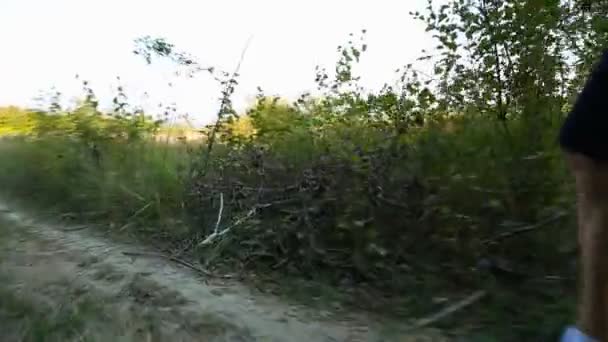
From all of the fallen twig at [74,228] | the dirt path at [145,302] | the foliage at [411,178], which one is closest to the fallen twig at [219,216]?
the foliage at [411,178]

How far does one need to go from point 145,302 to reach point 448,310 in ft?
5.78

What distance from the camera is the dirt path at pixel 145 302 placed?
3139 millimetres

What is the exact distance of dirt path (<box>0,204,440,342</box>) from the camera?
124 inches

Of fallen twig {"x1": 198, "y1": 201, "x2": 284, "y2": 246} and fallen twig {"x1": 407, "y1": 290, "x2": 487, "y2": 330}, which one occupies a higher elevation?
fallen twig {"x1": 198, "y1": 201, "x2": 284, "y2": 246}

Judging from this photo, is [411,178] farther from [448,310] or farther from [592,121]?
[592,121]

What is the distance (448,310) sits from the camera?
3.19 meters

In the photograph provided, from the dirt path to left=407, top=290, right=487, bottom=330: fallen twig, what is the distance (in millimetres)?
133

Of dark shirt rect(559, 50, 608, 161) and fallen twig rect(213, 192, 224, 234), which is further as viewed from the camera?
fallen twig rect(213, 192, 224, 234)

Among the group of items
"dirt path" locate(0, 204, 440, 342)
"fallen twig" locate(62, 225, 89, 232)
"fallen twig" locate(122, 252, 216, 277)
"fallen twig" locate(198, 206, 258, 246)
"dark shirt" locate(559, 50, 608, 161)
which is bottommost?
"dirt path" locate(0, 204, 440, 342)

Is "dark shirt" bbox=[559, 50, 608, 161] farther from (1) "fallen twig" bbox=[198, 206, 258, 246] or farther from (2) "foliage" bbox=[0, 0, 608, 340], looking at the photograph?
(1) "fallen twig" bbox=[198, 206, 258, 246]

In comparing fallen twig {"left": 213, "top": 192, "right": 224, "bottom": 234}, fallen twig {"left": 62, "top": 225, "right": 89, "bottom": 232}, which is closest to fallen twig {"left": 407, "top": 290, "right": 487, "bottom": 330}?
fallen twig {"left": 213, "top": 192, "right": 224, "bottom": 234}

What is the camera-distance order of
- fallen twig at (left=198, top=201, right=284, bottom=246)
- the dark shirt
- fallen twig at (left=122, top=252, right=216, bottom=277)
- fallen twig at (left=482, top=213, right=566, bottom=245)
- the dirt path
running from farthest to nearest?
1. fallen twig at (left=198, top=201, right=284, bottom=246)
2. fallen twig at (left=122, top=252, right=216, bottom=277)
3. fallen twig at (left=482, top=213, right=566, bottom=245)
4. the dirt path
5. the dark shirt

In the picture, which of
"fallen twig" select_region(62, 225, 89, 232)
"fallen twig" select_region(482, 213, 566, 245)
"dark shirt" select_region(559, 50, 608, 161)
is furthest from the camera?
"fallen twig" select_region(62, 225, 89, 232)

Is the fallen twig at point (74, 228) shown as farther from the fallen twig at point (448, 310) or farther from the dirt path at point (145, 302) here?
the fallen twig at point (448, 310)
